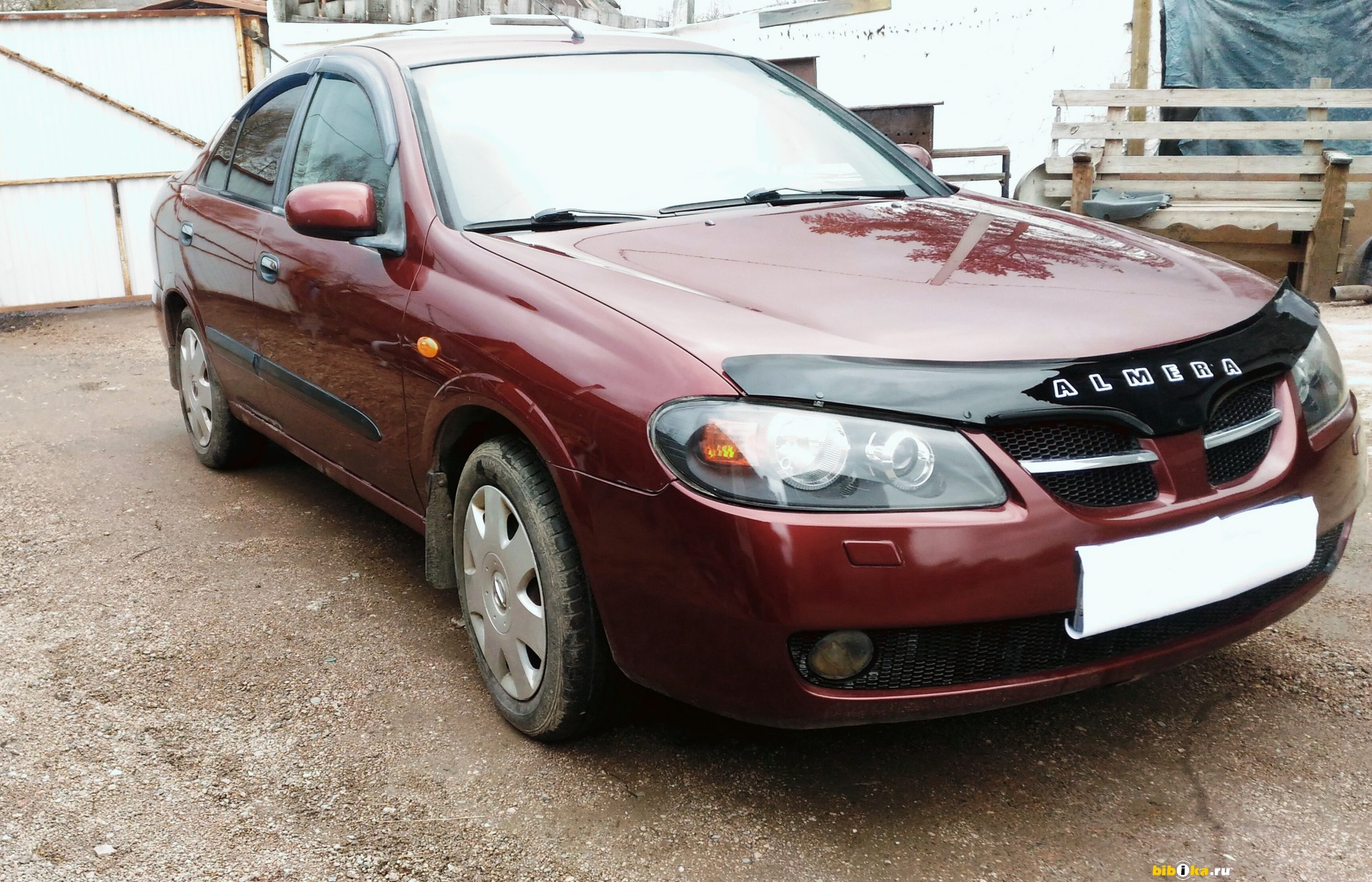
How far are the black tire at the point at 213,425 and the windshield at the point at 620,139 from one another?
1.82 metres

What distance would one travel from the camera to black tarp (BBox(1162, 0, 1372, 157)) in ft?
32.9

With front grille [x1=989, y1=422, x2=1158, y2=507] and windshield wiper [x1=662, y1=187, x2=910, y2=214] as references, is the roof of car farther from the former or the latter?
front grille [x1=989, y1=422, x2=1158, y2=507]

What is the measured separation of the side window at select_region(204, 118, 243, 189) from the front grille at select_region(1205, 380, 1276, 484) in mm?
3463

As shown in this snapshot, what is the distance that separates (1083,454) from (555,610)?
1048 millimetres

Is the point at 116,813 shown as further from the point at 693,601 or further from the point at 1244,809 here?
the point at 1244,809

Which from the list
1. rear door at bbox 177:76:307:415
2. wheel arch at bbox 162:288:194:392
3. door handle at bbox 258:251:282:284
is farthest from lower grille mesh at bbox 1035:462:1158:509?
wheel arch at bbox 162:288:194:392

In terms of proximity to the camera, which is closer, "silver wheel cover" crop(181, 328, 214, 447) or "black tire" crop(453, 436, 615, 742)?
"black tire" crop(453, 436, 615, 742)

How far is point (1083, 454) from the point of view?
2070 millimetres

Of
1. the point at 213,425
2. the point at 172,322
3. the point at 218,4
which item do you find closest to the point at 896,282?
the point at 213,425

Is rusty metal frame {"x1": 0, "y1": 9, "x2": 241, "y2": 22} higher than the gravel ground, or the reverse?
rusty metal frame {"x1": 0, "y1": 9, "x2": 241, "y2": 22}

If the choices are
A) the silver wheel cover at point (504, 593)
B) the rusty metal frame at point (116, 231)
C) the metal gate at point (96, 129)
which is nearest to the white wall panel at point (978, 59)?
the metal gate at point (96, 129)

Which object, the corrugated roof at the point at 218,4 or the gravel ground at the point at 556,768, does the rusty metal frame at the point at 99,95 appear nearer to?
A: the corrugated roof at the point at 218,4

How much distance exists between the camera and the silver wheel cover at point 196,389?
464 cm

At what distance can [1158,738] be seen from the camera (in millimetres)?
2602
